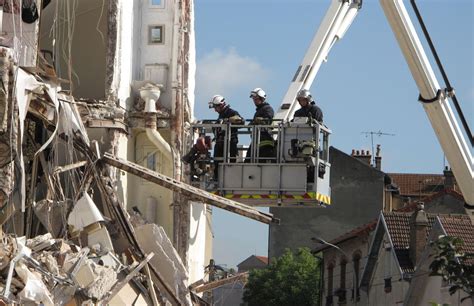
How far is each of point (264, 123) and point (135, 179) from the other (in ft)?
15.8

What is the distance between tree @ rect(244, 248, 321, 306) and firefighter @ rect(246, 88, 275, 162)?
46.4 meters

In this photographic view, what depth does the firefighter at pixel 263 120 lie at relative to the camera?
27844mm

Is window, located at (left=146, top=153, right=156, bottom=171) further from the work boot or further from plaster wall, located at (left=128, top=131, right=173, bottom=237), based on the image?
the work boot

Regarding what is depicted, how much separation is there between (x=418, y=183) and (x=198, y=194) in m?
60.7

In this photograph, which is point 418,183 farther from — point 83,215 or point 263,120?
point 83,215

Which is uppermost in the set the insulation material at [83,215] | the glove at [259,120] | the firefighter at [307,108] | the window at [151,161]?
the firefighter at [307,108]

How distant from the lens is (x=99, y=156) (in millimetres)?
27234

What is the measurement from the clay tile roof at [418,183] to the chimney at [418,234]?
33.3 metres

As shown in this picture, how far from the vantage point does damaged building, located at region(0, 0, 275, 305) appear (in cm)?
2319

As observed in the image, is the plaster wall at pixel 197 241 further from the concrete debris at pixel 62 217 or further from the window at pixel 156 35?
the window at pixel 156 35

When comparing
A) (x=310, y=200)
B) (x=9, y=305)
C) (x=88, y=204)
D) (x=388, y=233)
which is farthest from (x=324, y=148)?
(x=388, y=233)

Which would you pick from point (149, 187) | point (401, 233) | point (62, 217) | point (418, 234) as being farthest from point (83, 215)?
point (401, 233)

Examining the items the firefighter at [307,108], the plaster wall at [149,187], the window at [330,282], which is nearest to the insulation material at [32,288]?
the firefighter at [307,108]

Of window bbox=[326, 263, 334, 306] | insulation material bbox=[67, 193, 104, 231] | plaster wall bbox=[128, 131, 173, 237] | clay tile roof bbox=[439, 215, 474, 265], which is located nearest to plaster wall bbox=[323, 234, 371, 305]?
window bbox=[326, 263, 334, 306]
